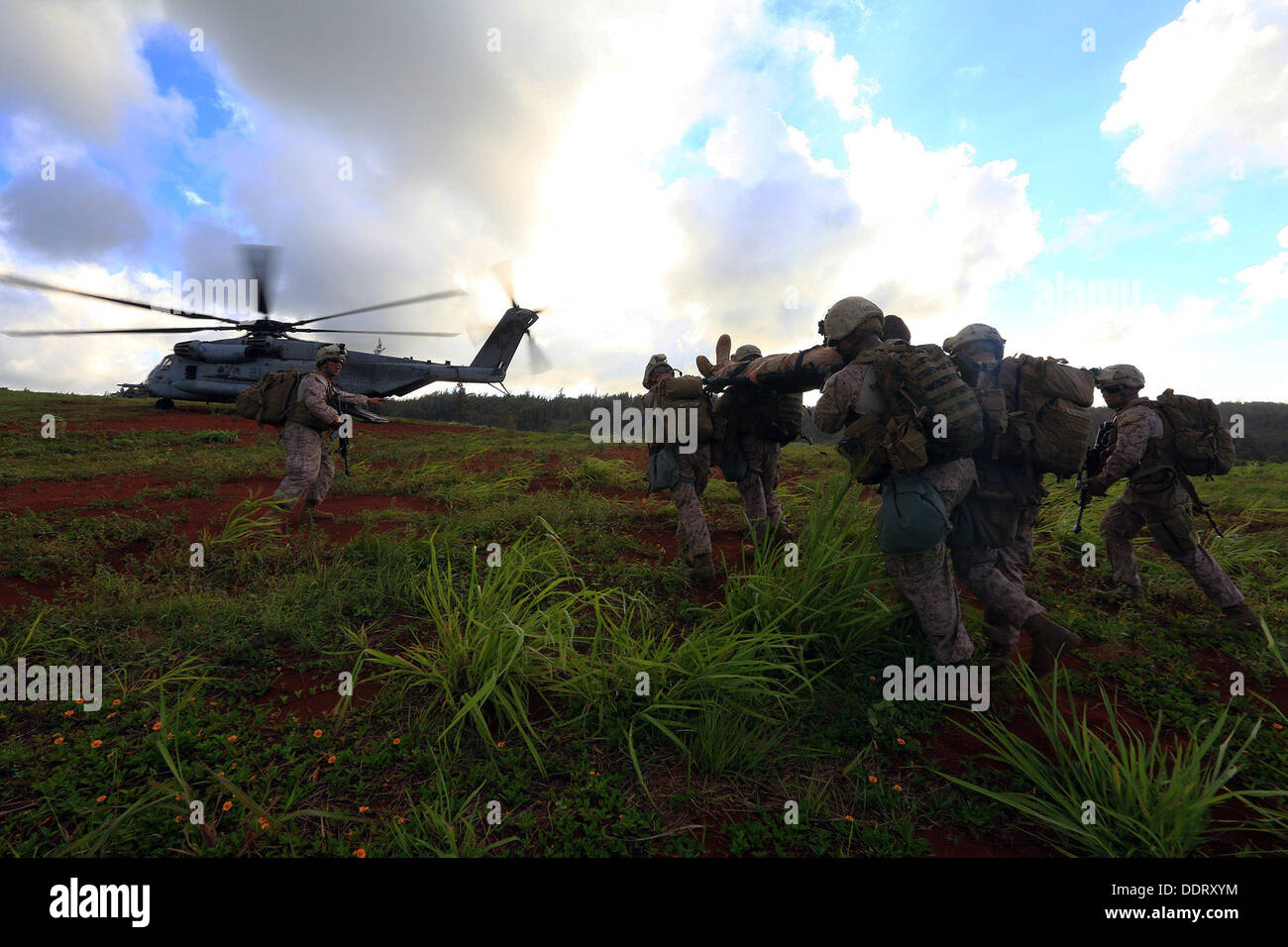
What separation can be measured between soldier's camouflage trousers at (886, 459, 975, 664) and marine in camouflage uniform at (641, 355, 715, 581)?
5.54ft

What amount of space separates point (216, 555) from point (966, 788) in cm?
552

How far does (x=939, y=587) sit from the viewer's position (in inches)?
111

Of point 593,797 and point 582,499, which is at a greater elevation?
point 582,499

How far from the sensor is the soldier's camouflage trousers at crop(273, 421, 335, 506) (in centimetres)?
562

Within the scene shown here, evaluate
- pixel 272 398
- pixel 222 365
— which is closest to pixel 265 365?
pixel 222 365

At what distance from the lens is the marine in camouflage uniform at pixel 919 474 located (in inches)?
111

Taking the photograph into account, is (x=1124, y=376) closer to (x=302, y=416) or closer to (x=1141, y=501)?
(x=1141, y=501)

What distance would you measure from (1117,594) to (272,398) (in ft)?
28.4

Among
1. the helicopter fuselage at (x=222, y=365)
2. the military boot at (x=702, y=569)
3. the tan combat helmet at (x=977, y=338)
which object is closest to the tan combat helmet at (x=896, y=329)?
the tan combat helmet at (x=977, y=338)

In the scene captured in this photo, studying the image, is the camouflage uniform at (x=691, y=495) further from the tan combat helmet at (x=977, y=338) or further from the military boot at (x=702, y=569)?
the tan combat helmet at (x=977, y=338)
